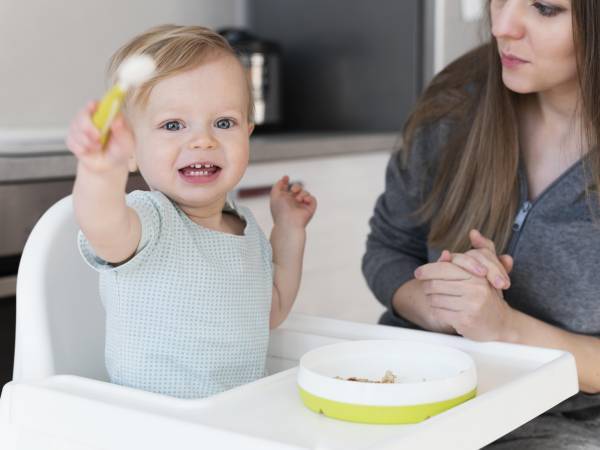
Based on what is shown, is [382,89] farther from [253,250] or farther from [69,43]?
[253,250]

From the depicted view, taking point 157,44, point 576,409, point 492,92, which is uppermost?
point 157,44

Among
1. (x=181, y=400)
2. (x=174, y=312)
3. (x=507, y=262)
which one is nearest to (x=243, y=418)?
(x=181, y=400)

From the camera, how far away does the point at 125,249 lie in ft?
3.08

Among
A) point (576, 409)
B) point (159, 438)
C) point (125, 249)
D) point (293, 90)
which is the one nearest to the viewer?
point (159, 438)

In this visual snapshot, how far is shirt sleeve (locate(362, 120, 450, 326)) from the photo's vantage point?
156 cm

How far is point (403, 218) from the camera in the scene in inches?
62.6

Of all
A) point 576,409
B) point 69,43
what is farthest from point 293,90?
point 576,409

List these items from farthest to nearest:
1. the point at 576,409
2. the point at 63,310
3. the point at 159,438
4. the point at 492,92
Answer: the point at 492,92 → the point at 576,409 → the point at 63,310 → the point at 159,438

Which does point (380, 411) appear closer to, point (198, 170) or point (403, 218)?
point (198, 170)

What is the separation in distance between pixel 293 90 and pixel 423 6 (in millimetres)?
493

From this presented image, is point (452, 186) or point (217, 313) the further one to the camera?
point (452, 186)

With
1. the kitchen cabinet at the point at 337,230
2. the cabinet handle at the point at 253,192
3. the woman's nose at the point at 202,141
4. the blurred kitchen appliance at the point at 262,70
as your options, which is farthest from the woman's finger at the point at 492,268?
the blurred kitchen appliance at the point at 262,70

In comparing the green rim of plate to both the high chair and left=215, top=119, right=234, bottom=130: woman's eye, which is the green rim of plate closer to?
the high chair

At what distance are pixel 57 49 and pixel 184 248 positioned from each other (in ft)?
5.19
